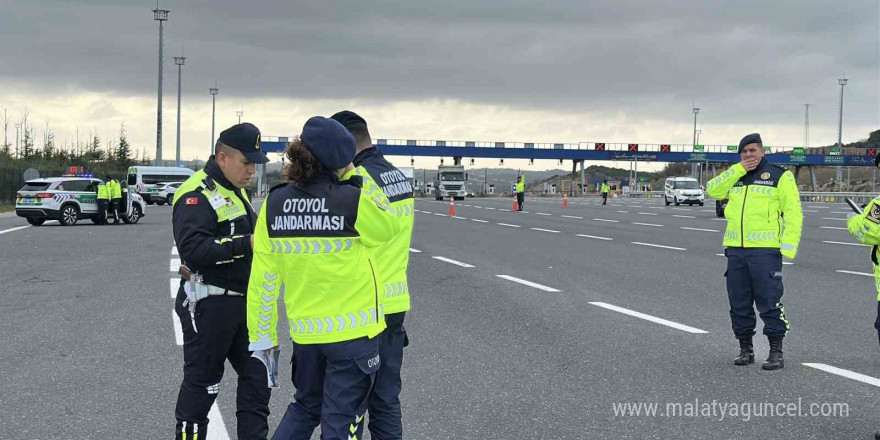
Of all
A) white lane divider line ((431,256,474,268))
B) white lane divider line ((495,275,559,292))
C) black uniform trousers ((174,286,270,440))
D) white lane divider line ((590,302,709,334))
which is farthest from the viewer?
white lane divider line ((431,256,474,268))

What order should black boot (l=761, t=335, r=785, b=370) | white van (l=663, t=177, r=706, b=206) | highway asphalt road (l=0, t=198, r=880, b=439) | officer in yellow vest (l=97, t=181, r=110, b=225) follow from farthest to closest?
white van (l=663, t=177, r=706, b=206) → officer in yellow vest (l=97, t=181, r=110, b=225) → black boot (l=761, t=335, r=785, b=370) → highway asphalt road (l=0, t=198, r=880, b=439)

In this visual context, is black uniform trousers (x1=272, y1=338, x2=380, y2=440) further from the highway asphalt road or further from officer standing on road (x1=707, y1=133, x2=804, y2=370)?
officer standing on road (x1=707, y1=133, x2=804, y2=370)

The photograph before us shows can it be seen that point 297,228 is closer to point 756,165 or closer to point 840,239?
point 756,165

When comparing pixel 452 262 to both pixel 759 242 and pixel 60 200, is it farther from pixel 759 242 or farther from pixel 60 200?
pixel 60 200

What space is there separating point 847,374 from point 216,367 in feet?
15.5

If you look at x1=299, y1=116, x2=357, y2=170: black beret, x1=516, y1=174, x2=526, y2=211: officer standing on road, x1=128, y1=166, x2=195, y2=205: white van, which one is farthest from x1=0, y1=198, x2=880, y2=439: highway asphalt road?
x1=128, y1=166, x2=195, y2=205: white van

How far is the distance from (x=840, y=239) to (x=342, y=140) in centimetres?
2013

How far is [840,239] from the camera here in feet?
68.7

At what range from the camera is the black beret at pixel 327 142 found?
3436mm

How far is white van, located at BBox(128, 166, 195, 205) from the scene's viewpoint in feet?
166

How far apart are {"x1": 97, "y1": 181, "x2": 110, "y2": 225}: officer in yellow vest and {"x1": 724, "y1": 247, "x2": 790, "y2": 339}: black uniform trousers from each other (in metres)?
23.6

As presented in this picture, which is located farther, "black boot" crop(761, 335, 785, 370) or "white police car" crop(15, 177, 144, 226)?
"white police car" crop(15, 177, 144, 226)


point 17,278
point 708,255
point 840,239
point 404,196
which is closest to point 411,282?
point 17,278

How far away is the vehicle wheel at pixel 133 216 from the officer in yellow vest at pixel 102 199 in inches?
29.8
